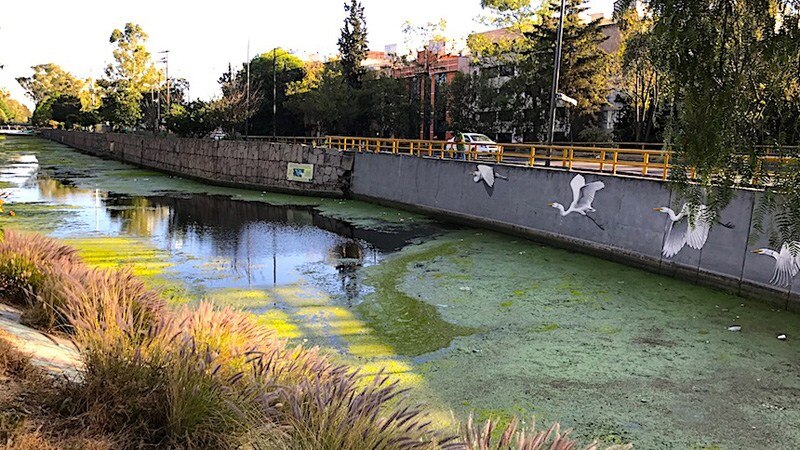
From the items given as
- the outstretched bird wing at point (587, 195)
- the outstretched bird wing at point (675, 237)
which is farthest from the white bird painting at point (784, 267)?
the outstretched bird wing at point (587, 195)

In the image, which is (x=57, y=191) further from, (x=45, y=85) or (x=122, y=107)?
(x=45, y=85)

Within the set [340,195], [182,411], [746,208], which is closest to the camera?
[182,411]

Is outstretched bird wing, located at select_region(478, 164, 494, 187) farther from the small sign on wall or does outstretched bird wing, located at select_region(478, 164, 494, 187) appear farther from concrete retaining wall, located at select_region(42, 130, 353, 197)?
the small sign on wall

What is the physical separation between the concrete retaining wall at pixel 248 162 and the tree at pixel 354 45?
18.9m

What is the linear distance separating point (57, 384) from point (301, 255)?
11138mm

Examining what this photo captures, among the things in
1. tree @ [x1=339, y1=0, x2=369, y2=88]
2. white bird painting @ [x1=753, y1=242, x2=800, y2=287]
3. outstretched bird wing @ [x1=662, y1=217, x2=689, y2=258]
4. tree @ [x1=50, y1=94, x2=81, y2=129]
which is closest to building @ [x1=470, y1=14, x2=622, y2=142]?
tree @ [x1=339, y1=0, x2=369, y2=88]

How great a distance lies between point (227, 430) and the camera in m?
3.81

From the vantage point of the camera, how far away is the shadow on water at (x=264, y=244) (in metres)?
10.3

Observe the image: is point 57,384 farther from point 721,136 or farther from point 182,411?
point 721,136

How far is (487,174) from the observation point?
65.2 ft

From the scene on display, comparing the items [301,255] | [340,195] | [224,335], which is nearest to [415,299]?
[301,255]

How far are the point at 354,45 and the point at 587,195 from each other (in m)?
44.6

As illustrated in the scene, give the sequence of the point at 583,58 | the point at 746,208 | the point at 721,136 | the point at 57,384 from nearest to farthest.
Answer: the point at 721,136 < the point at 57,384 < the point at 746,208 < the point at 583,58

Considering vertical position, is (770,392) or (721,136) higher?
(721,136)
